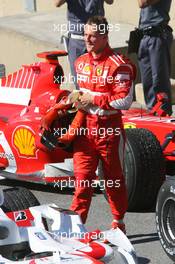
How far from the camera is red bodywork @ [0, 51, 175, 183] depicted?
7.80 meters

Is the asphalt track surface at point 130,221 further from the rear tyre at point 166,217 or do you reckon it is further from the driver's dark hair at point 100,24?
the driver's dark hair at point 100,24

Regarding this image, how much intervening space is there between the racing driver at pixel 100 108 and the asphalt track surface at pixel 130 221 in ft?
1.70

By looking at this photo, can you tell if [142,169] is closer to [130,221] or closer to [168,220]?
[130,221]

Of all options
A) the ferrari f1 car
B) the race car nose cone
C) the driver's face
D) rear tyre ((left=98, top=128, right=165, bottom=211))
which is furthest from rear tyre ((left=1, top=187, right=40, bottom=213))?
the driver's face

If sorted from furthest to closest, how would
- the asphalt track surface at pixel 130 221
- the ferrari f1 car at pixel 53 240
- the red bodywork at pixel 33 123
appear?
the red bodywork at pixel 33 123
the asphalt track surface at pixel 130 221
the ferrari f1 car at pixel 53 240

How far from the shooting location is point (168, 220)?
6512 millimetres

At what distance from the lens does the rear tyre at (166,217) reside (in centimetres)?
640

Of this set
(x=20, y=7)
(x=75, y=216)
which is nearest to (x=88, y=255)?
(x=75, y=216)

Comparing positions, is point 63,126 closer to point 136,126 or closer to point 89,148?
point 89,148

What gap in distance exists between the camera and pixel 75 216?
19.1ft

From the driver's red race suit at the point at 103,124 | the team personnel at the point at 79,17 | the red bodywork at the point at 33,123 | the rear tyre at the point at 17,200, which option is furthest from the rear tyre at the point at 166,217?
the team personnel at the point at 79,17

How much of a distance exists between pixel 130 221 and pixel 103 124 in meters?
1.21

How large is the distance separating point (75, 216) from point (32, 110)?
7.67 ft

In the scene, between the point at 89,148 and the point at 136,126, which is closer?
the point at 89,148
